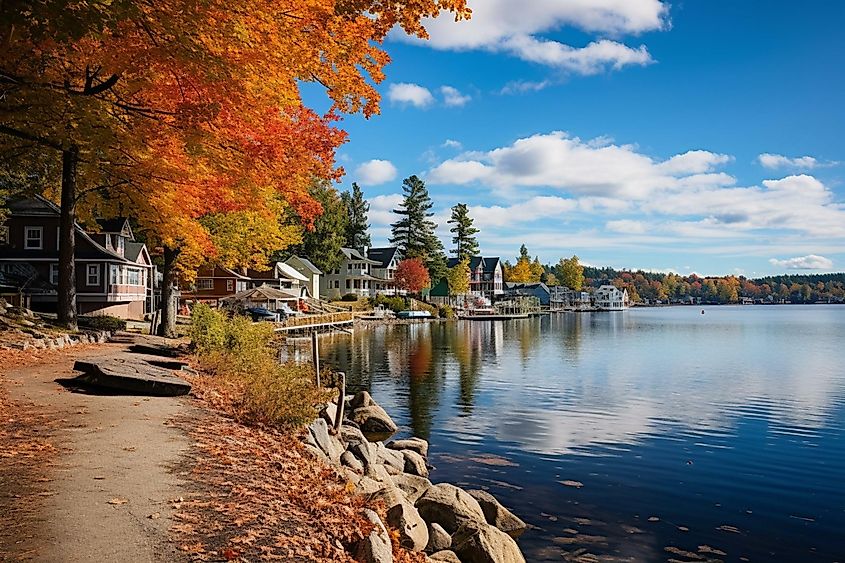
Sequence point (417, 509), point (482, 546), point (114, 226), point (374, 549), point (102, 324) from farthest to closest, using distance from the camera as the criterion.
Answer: point (114, 226)
point (102, 324)
point (417, 509)
point (482, 546)
point (374, 549)

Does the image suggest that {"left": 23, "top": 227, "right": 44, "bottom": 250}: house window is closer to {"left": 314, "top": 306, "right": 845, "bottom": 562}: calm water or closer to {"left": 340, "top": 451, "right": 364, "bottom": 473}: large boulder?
{"left": 314, "top": 306, "right": 845, "bottom": 562}: calm water

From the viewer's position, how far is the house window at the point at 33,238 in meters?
41.3

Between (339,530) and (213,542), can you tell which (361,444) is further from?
(213,542)

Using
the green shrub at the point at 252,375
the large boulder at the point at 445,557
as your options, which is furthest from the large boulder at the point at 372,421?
the large boulder at the point at 445,557

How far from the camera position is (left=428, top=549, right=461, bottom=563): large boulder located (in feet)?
33.4

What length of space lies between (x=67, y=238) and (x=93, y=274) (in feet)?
63.6

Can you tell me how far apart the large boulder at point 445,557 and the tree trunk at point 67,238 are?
2026 cm

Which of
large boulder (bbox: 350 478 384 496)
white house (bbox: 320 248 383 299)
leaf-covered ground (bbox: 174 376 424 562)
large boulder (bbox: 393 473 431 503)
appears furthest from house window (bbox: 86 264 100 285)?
white house (bbox: 320 248 383 299)

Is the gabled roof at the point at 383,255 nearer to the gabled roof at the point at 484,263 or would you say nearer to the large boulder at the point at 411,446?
the gabled roof at the point at 484,263

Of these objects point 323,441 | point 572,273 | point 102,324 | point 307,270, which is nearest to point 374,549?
point 323,441

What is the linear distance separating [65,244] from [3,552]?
21222 millimetres

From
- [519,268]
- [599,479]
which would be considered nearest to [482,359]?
[599,479]

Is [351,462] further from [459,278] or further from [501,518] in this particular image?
[459,278]

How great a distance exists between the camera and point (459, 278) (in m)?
125
